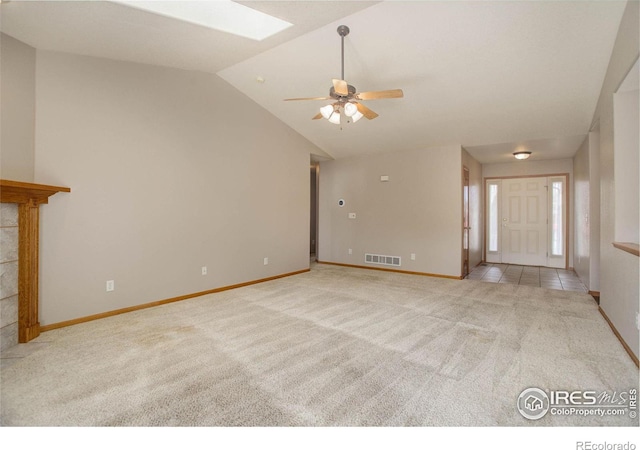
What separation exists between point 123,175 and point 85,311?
1573 millimetres

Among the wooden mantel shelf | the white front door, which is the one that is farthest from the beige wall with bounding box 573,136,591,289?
the wooden mantel shelf

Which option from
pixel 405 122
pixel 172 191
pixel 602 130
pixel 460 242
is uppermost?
pixel 405 122

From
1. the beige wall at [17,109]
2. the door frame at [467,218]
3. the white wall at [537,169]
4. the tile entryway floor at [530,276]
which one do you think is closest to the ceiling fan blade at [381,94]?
the beige wall at [17,109]

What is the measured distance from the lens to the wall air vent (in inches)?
246

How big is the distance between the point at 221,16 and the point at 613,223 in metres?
4.41

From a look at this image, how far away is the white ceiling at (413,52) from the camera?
8.95 feet

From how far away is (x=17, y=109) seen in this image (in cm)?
282

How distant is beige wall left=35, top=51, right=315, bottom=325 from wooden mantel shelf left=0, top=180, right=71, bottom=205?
0.71 ft

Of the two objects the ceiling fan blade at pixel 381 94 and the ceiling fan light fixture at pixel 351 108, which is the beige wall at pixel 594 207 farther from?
the ceiling fan light fixture at pixel 351 108

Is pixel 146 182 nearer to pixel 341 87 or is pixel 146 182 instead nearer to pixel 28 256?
pixel 28 256
